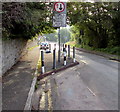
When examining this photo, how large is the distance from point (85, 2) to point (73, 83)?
566 inches

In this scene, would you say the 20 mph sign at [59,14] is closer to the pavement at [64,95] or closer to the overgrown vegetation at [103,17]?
the pavement at [64,95]

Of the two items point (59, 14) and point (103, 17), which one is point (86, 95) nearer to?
point (59, 14)

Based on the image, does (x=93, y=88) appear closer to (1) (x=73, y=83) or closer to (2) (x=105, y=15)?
(1) (x=73, y=83)

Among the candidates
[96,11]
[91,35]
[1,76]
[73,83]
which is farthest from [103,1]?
[1,76]

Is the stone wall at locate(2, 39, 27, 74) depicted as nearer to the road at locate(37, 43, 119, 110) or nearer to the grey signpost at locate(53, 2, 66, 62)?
the road at locate(37, 43, 119, 110)

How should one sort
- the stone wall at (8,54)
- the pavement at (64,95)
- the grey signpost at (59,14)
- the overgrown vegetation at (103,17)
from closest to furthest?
the pavement at (64,95)
the stone wall at (8,54)
the grey signpost at (59,14)
the overgrown vegetation at (103,17)

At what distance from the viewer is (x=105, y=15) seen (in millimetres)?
18891

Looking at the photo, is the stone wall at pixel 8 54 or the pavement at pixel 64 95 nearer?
the pavement at pixel 64 95

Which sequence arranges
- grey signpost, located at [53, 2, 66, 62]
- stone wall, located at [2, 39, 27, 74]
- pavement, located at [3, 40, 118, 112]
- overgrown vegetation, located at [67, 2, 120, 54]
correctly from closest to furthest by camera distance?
pavement, located at [3, 40, 118, 112], stone wall, located at [2, 39, 27, 74], grey signpost, located at [53, 2, 66, 62], overgrown vegetation, located at [67, 2, 120, 54]

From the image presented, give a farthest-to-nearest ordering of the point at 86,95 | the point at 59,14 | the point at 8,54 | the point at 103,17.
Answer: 1. the point at 103,17
2. the point at 59,14
3. the point at 8,54
4. the point at 86,95

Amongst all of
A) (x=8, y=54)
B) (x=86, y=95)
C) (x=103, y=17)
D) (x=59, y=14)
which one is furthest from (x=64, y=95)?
(x=103, y=17)

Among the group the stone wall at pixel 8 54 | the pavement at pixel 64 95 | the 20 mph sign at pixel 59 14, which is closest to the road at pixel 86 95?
the pavement at pixel 64 95

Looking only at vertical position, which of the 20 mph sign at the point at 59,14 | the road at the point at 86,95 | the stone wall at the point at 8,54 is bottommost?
the road at the point at 86,95

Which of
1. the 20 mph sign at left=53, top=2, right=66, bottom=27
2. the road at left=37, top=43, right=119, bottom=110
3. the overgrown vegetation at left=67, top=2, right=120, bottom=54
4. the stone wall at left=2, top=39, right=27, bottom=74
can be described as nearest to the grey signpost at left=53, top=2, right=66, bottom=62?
the 20 mph sign at left=53, top=2, right=66, bottom=27
